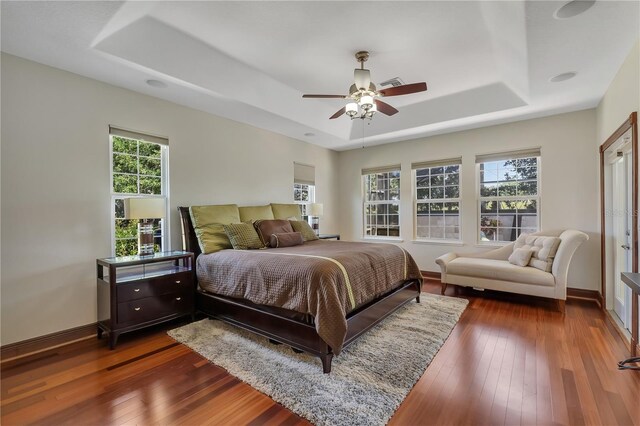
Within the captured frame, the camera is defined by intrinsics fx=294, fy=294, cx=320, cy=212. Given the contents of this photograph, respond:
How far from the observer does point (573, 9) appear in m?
2.11

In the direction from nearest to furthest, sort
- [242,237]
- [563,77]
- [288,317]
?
1. [288,317]
2. [563,77]
3. [242,237]

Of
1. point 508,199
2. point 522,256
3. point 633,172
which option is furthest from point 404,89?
point 508,199

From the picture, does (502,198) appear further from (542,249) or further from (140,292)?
(140,292)

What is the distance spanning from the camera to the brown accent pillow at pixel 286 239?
3.81 meters

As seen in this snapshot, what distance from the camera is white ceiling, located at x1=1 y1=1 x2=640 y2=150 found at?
2.25 meters

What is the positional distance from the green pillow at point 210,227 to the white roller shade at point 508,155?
428 cm

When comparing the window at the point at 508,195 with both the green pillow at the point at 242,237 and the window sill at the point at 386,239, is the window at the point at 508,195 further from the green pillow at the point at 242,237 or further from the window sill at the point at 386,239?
the green pillow at the point at 242,237

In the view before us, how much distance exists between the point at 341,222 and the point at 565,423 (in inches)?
207

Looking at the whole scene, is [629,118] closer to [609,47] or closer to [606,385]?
[609,47]

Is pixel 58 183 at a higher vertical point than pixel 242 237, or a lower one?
higher

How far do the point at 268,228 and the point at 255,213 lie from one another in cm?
53

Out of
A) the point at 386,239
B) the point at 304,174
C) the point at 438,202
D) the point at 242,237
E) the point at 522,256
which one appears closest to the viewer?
the point at 242,237

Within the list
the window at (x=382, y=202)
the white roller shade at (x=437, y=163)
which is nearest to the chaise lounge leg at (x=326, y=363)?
the window at (x=382, y=202)

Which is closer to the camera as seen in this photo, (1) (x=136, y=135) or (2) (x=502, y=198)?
(1) (x=136, y=135)
